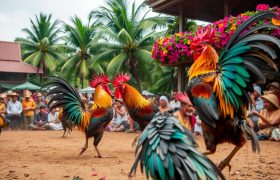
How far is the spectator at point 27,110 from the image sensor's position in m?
15.3

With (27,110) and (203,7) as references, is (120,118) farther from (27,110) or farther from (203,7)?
(203,7)

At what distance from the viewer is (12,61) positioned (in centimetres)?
3077

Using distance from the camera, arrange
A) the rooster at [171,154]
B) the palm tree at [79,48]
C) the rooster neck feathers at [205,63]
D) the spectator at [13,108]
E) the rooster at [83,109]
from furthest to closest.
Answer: the palm tree at [79,48]
the spectator at [13,108]
the rooster at [83,109]
the rooster neck feathers at [205,63]
the rooster at [171,154]

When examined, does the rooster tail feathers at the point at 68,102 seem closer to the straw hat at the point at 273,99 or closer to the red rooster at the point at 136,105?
the red rooster at the point at 136,105

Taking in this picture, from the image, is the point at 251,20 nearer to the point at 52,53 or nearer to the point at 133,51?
the point at 133,51

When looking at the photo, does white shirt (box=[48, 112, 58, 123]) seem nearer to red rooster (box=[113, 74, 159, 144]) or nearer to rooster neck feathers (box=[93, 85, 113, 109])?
rooster neck feathers (box=[93, 85, 113, 109])

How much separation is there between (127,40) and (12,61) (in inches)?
550

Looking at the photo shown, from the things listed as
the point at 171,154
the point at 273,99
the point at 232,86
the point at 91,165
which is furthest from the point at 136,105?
the point at 171,154

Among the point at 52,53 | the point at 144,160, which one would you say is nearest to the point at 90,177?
the point at 144,160

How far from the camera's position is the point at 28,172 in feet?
16.3

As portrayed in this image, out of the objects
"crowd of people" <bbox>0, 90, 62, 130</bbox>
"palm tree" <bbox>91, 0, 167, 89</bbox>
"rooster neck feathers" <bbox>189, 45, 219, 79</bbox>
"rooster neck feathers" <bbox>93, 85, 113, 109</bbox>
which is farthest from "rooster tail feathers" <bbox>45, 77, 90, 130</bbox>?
"palm tree" <bbox>91, 0, 167, 89</bbox>

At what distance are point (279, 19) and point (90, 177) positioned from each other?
6.07 metres

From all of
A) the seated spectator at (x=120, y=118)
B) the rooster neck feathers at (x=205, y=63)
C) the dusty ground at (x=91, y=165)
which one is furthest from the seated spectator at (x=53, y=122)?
the rooster neck feathers at (x=205, y=63)

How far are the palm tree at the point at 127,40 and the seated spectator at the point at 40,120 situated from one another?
8.46m
